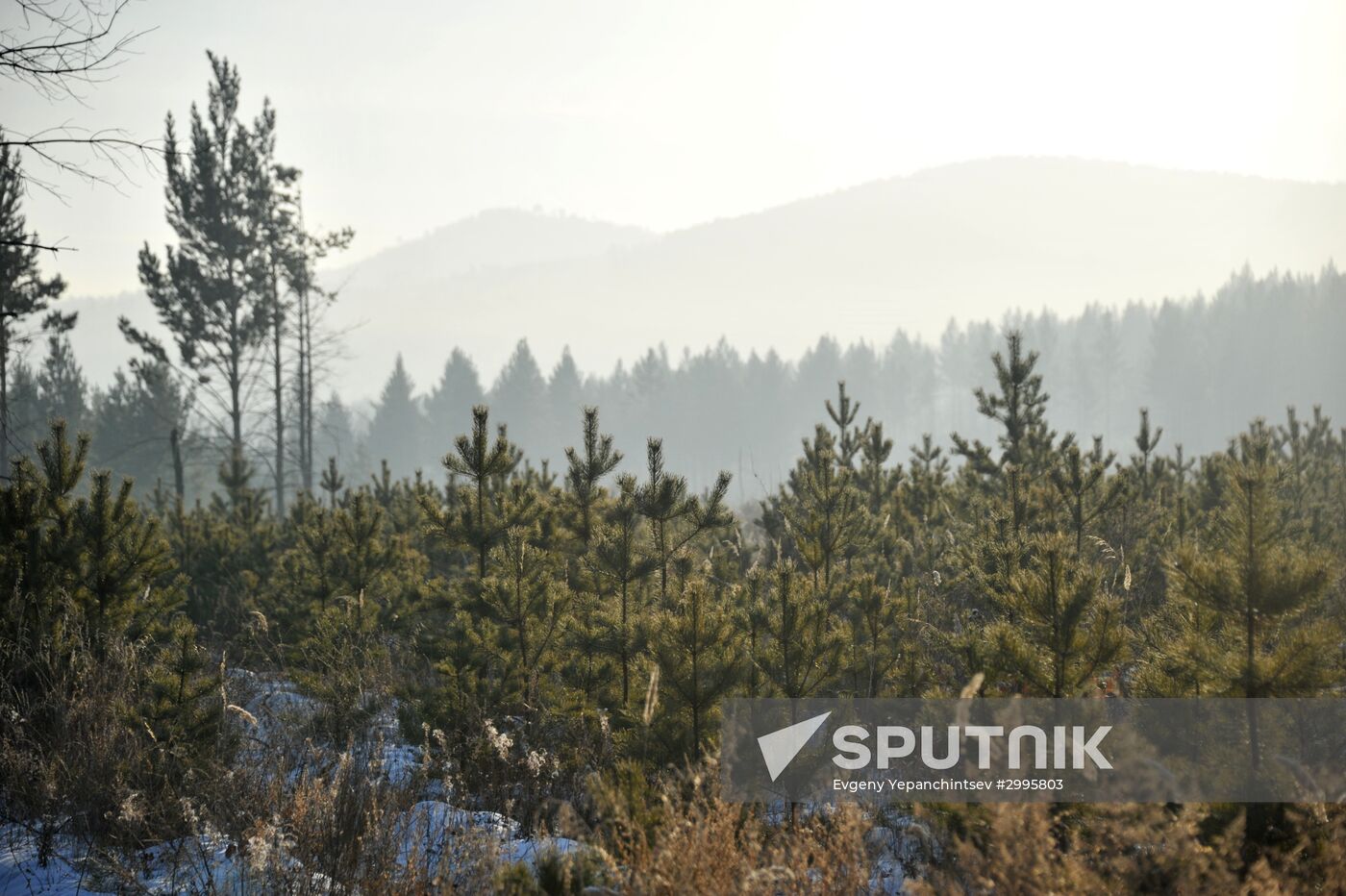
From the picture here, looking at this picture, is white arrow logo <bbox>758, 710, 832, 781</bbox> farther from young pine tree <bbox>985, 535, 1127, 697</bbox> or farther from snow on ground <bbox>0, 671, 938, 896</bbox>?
young pine tree <bbox>985, 535, 1127, 697</bbox>

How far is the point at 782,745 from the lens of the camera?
4.89 m

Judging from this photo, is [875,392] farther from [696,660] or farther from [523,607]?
[696,660]

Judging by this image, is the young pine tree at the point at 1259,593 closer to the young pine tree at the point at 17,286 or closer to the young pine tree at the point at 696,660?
the young pine tree at the point at 696,660

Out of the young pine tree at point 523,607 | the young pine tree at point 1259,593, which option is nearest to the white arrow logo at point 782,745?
the young pine tree at point 523,607

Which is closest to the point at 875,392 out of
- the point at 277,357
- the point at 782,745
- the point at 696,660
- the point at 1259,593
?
the point at 277,357

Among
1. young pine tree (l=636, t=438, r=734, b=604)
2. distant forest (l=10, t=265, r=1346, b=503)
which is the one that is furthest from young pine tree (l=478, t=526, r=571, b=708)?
distant forest (l=10, t=265, r=1346, b=503)

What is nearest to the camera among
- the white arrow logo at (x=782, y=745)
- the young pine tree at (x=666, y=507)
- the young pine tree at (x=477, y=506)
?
the white arrow logo at (x=782, y=745)

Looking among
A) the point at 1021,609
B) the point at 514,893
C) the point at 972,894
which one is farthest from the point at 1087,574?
the point at 514,893

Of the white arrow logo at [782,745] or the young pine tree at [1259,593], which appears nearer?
the young pine tree at [1259,593]

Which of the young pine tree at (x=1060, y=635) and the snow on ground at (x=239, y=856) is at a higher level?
the young pine tree at (x=1060, y=635)

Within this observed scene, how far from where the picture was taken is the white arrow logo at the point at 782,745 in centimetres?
484

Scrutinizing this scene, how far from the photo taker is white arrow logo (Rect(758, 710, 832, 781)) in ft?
15.9

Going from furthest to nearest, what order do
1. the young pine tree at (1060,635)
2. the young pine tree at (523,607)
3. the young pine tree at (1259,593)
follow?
the young pine tree at (523,607)
the young pine tree at (1060,635)
the young pine tree at (1259,593)

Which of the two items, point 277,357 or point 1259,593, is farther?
point 277,357
